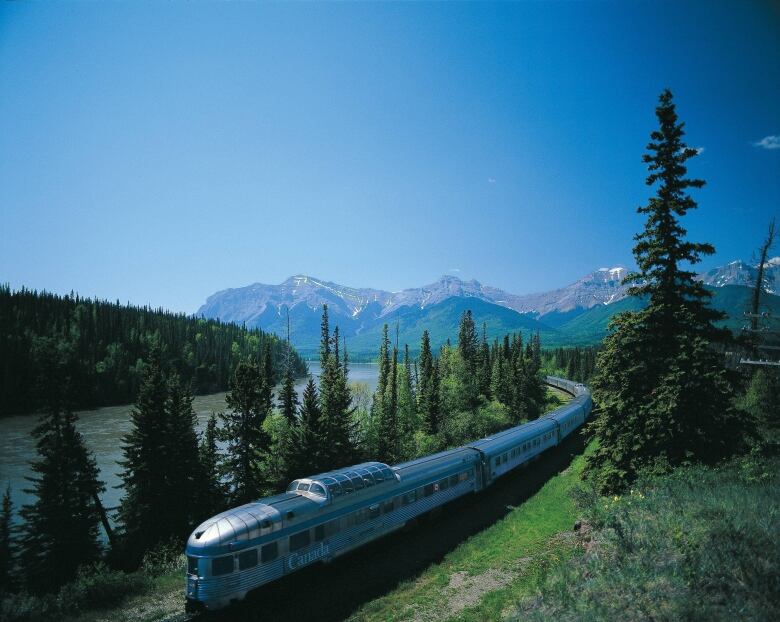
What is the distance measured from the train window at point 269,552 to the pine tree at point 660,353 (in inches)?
562

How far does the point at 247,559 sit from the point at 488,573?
386 inches

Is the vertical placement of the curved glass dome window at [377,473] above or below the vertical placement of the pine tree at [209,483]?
above

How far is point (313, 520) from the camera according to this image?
1755 cm

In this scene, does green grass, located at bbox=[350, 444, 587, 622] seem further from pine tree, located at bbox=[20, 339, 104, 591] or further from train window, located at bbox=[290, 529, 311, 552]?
pine tree, located at bbox=[20, 339, 104, 591]

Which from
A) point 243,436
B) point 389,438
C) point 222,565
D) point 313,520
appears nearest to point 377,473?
point 313,520

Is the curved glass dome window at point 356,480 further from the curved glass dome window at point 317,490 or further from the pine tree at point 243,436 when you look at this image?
the pine tree at point 243,436

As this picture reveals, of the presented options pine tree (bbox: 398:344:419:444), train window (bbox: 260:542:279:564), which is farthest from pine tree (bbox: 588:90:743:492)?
pine tree (bbox: 398:344:419:444)

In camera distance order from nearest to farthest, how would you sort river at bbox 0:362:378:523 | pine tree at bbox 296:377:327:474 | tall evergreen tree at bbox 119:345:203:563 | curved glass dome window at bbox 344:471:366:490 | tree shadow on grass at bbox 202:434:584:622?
tree shadow on grass at bbox 202:434:584:622, curved glass dome window at bbox 344:471:366:490, tall evergreen tree at bbox 119:345:203:563, pine tree at bbox 296:377:327:474, river at bbox 0:362:378:523

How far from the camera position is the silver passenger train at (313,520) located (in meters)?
14.9

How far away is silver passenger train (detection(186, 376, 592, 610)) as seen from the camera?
586 inches

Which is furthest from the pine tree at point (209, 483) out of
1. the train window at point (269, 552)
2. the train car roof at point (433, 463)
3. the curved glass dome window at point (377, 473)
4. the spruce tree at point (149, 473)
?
the train window at point (269, 552)

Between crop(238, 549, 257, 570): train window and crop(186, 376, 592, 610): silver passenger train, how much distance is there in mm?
33

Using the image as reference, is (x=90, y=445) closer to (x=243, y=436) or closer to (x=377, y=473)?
(x=243, y=436)

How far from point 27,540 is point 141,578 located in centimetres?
1539
